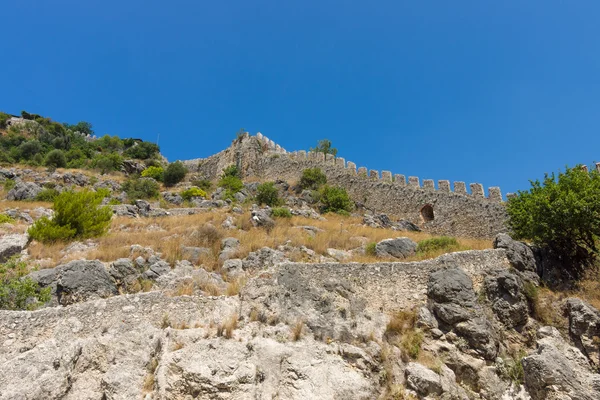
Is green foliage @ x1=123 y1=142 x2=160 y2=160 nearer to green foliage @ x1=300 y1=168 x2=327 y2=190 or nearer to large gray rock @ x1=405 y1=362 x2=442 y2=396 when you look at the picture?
green foliage @ x1=300 y1=168 x2=327 y2=190

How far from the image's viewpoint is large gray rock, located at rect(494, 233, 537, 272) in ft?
36.0

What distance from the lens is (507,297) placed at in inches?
383

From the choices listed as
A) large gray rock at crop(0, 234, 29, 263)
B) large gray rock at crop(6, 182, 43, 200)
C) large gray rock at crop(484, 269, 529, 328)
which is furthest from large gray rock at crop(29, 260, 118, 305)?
large gray rock at crop(6, 182, 43, 200)

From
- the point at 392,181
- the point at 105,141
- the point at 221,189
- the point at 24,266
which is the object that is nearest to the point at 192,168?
the point at 221,189

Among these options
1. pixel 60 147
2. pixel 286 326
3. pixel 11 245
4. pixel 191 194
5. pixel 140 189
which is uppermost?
pixel 60 147

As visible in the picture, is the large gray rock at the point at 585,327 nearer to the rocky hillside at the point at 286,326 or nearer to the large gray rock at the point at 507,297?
the rocky hillside at the point at 286,326

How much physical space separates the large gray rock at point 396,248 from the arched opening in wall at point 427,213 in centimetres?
1078

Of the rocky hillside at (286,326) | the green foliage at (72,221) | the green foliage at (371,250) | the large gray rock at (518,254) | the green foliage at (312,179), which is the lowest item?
the rocky hillside at (286,326)

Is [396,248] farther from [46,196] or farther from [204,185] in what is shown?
[204,185]

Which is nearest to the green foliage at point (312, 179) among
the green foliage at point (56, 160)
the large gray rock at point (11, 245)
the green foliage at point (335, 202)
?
the green foliage at point (335, 202)

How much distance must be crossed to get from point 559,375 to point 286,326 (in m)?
5.46

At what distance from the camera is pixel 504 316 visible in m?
9.48

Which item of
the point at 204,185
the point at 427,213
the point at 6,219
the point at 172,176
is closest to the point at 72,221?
the point at 6,219

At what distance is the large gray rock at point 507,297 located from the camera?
Answer: 947 cm
